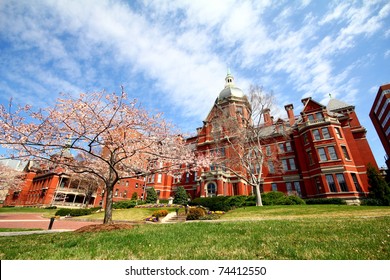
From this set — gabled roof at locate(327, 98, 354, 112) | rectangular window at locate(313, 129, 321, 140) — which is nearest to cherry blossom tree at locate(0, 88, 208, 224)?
rectangular window at locate(313, 129, 321, 140)

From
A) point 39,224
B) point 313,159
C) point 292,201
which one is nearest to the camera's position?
point 39,224

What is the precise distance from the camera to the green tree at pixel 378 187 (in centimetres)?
2173

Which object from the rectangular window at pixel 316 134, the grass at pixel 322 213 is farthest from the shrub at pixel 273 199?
the rectangular window at pixel 316 134

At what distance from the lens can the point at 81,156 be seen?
13.5 m

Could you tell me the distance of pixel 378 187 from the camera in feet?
73.6

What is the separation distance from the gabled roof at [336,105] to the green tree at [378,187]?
13812 millimetres

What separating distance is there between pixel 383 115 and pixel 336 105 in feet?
55.4

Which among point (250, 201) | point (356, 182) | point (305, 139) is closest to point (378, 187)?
point (356, 182)

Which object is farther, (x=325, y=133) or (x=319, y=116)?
(x=319, y=116)

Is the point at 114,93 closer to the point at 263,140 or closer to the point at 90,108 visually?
the point at 90,108

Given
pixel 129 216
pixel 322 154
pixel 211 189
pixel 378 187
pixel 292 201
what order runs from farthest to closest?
pixel 211 189 < pixel 322 154 < pixel 378 187 < pixel 292 201 < pixel 129 216

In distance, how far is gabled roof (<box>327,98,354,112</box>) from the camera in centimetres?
3316

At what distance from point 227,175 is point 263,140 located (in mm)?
9811

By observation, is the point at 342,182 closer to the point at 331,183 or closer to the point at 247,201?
the point at 331,183
